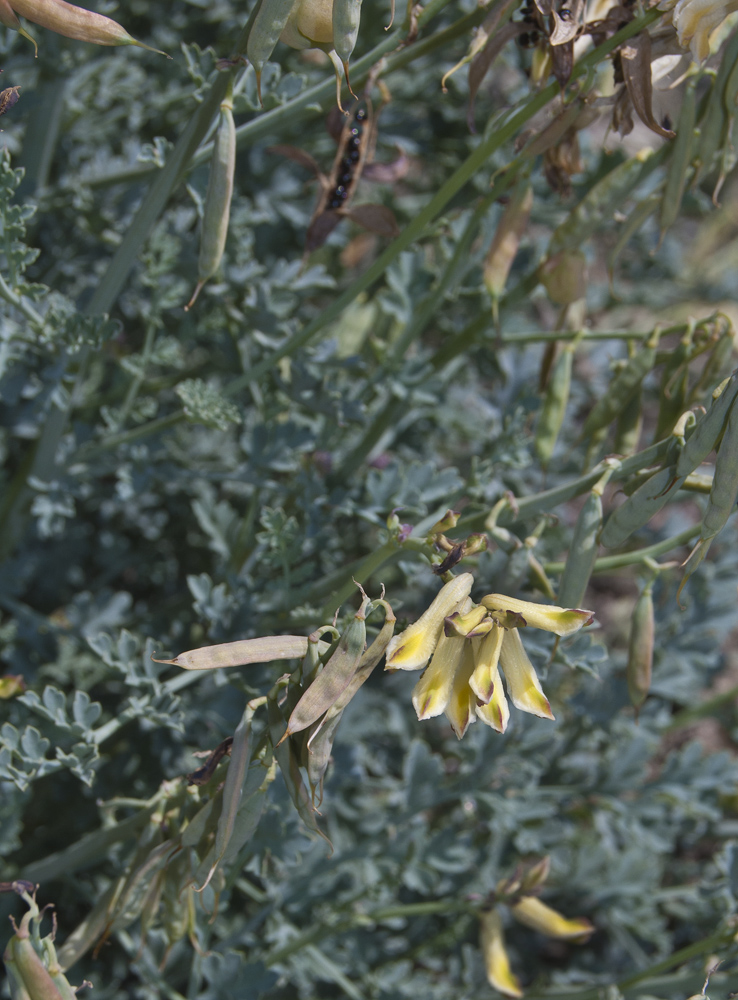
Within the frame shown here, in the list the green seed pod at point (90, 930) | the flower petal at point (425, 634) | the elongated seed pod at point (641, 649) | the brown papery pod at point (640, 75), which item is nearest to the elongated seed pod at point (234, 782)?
the flower petal at point (425, 634)

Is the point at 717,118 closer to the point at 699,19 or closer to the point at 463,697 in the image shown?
the point at 699,19

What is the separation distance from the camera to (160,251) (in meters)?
1.96

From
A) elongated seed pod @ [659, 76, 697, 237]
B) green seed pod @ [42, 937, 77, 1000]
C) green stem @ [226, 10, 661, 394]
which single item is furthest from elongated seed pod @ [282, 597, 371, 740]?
elongated seed pod @ [659, 76, 697, 237]

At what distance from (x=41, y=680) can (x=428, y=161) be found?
2.15 m

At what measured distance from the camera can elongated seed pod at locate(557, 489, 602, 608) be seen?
1.28 m

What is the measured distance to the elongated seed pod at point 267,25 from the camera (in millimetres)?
1110

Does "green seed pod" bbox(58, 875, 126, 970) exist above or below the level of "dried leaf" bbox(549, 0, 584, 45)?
below

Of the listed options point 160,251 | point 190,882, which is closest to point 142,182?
point 160,251

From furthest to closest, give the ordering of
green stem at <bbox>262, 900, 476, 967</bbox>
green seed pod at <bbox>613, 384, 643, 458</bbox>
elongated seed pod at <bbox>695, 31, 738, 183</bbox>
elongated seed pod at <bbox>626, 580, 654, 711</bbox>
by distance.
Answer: green stem at <bbox>262, 900, 476, 967</bbox> → green seed pod at <bbox>613, 384, 643, 458</bbox> → elongated seed pod at <bbox>626, 580, 654, 711</bbox> → elongated seed pod at <bbox>695, 31, 738, 183</bbox>

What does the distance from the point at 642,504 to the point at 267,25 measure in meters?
0.78

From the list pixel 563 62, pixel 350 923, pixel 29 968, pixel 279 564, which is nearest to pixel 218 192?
pixel 563 62

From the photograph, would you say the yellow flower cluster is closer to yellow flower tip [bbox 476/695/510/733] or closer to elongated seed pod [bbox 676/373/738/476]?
Result: yellow flower tip [bbox 476/695/510/733]

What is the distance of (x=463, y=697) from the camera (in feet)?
3.57

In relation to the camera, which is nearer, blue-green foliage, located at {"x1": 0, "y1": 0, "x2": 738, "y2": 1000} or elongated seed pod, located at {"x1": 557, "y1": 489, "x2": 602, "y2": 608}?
elongated seed pod, located at {"x1": 557, "y1": 489, "x2": 602, "y2": 608}
